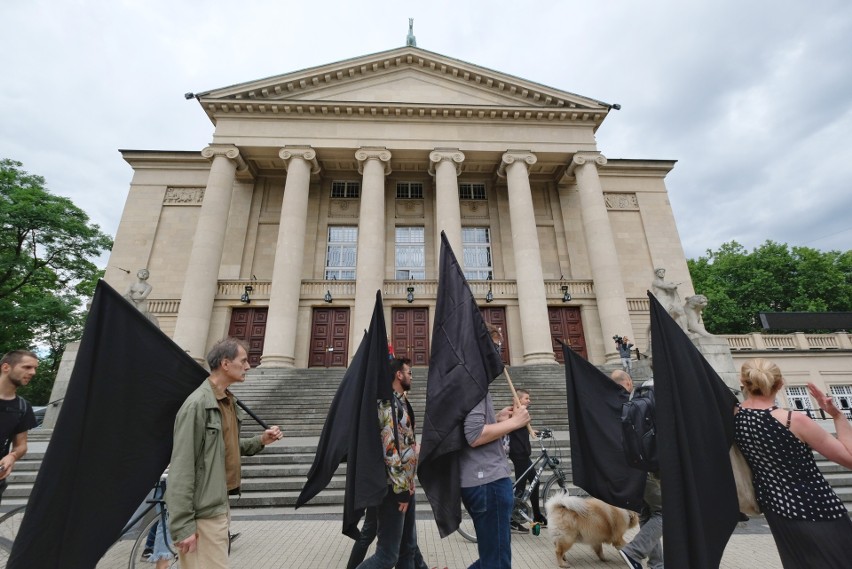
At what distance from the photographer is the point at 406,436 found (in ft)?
11.7

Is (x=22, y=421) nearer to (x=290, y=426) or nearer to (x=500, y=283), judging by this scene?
(x=290, y=426)

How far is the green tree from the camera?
77.3 feet

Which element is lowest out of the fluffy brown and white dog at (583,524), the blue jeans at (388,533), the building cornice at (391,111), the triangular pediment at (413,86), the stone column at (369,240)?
the fluffy brown and white dog at (583,524)

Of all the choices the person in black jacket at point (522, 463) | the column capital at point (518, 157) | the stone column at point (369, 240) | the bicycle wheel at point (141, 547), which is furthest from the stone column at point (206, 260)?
the person in black jacket at point (522, 463)

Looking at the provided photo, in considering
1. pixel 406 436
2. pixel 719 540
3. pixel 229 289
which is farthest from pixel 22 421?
pixel 229 289

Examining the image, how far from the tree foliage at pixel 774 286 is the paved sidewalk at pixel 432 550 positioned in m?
36.4

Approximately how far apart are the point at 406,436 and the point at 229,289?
64.4ft

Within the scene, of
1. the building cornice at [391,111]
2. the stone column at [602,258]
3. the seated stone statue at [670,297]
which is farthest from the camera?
the building cornice at [391,111]

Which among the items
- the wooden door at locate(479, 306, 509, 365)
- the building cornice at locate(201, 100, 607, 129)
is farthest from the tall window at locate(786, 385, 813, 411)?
the building cornice at locate(201, 100, 607, 129)

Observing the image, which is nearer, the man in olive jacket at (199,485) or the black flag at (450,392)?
the man in olive jacket at (199,485)

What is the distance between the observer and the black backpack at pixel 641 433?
3299 millimetres

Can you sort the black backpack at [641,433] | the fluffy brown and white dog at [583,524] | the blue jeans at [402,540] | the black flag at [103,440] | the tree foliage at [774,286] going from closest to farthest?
the black flag at [103,440] → the black backpack at [641,433] → the blue jeans at [402,540] → the fluffy brown and white dog at [583,524] → the tree foliage at [774,286]

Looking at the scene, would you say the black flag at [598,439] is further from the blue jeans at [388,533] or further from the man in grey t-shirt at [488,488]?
the blue jeans at [388,533]

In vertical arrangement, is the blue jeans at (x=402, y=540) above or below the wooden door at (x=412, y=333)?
below
